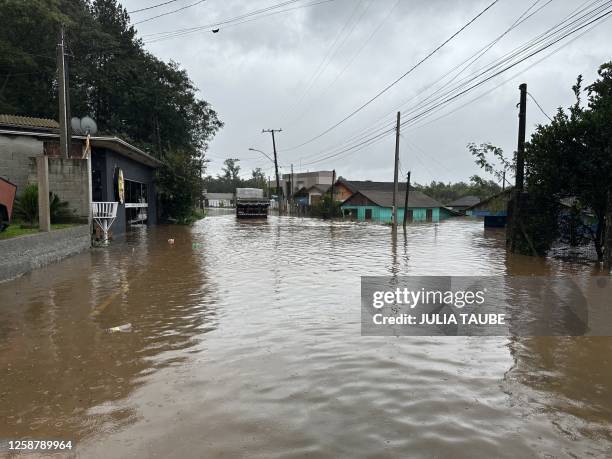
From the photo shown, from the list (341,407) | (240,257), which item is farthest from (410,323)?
(240,257)

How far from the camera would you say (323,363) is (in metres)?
5.00

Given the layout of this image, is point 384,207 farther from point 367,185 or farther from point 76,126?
point 76,126

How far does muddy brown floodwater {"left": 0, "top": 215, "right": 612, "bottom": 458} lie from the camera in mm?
3383

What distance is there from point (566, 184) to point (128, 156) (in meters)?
20.0

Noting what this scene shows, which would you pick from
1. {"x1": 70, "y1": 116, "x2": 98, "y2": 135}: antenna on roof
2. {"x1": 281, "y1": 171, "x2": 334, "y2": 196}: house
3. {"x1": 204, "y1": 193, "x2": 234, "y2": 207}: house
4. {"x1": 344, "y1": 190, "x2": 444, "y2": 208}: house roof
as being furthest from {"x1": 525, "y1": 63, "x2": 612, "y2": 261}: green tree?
{"x1": 204, "y1": 193, "x2": 234, "y2": 207}: house

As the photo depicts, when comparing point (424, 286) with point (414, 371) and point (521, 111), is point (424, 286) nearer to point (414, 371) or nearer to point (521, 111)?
point (414, 371)

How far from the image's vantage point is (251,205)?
42.0 meters

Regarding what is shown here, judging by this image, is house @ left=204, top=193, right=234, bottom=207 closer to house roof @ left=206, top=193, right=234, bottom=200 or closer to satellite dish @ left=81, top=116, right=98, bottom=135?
house roof @ left=206, top=193, right=234, bottom=200

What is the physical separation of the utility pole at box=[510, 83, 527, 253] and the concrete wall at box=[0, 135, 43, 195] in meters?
Result: 18.7

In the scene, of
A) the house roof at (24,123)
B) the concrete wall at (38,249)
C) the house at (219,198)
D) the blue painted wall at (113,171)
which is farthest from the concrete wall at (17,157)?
the house at (219,198)

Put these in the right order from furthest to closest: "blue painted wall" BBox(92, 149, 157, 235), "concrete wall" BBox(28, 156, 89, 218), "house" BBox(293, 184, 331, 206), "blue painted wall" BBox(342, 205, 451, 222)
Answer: "house" BBox(293, 184, 331, 206) < "blue painted wall" BBox(342, 205, 451, 222) < "blue painted wall" BBox(92, 149, 157, 235) < "concrete wall" BBox(28, 156, 89, 218)

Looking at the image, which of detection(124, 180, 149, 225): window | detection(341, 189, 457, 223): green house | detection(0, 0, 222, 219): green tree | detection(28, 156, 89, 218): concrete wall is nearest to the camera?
detection(28, 156, 89, 218): concrete wall

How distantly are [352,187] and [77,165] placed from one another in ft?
152

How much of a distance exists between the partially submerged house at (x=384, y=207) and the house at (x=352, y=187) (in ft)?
13.9
